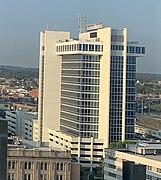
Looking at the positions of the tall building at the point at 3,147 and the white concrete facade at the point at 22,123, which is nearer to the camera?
the tall building at the point at 3,147

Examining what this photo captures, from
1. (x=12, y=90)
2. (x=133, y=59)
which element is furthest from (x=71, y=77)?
(x=12, y=90)

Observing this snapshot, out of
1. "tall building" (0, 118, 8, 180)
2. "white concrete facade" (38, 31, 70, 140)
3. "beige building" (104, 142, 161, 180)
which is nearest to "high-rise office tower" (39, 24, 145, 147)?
"white concrete facade" (38, 31, 70, 140)

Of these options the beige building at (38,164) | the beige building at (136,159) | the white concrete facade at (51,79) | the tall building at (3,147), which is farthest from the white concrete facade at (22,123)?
the tall building at (3,147)

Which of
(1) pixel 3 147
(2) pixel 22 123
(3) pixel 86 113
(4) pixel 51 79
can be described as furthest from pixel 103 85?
(1) pixel 3 147

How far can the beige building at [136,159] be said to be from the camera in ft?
20.4

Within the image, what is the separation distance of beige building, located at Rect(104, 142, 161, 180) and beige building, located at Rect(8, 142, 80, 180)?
1.73 feet

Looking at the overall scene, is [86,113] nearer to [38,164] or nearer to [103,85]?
[103,85]

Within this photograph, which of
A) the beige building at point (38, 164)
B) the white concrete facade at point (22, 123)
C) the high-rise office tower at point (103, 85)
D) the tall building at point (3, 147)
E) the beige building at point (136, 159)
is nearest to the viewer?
the tall building at point (3, 147)

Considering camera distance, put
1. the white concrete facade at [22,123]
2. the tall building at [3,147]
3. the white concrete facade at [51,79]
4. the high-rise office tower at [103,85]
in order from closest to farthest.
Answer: the tall building at [3,147]
the high-rise office tower at [103,85]
the white concrete facade at [51,79]
the white concrete facade at [22,123]

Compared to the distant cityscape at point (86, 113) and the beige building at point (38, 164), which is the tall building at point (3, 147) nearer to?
the distant cityscape at point (86, 113)

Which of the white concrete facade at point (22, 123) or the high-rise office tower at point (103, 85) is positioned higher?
the high-rise office tower at point (103, 85)

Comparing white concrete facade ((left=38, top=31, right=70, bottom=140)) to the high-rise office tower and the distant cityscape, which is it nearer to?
the distant cityscape

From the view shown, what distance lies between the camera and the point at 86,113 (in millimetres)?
9461

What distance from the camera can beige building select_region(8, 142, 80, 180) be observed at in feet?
21.6
